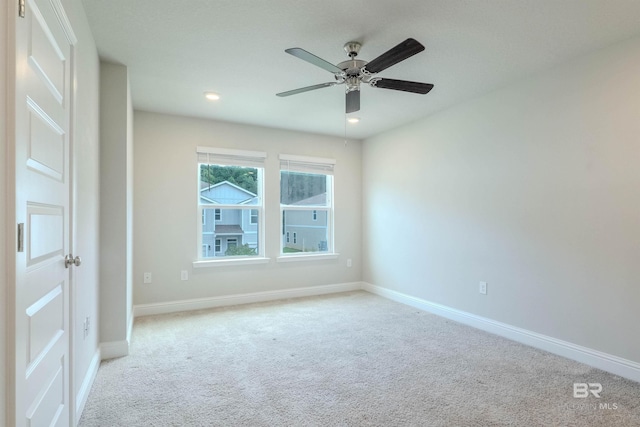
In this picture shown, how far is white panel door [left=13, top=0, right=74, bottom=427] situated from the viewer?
1096mm

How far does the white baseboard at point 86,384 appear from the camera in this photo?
1998mm

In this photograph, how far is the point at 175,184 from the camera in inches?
167

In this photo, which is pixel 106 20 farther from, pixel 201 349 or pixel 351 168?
pixel 351 168

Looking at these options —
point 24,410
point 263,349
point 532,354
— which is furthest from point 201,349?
point 532,354

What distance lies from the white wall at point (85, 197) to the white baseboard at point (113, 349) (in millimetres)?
130

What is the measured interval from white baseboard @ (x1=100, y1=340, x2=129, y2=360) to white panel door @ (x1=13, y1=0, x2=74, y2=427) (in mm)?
1170

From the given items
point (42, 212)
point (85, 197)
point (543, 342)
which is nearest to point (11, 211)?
point (42, 212)

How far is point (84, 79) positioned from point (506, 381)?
346cm

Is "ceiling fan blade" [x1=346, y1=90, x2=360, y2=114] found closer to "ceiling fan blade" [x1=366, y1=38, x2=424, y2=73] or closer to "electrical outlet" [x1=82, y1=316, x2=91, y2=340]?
"ceiling fan blade" [x1=366, y1=38, x2=424, y2=73]

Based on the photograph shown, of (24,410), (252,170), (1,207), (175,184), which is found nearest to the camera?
(1,207)

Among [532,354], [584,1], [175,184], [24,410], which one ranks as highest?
[584,1]

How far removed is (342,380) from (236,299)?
8.02ft

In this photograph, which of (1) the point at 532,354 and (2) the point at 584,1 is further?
(1) the point at 532,354

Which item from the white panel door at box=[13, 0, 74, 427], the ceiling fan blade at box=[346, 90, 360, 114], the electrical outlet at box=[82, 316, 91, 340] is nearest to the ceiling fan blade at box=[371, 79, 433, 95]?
the ceiling fan blade at box=[346, 90, 360, 114]
